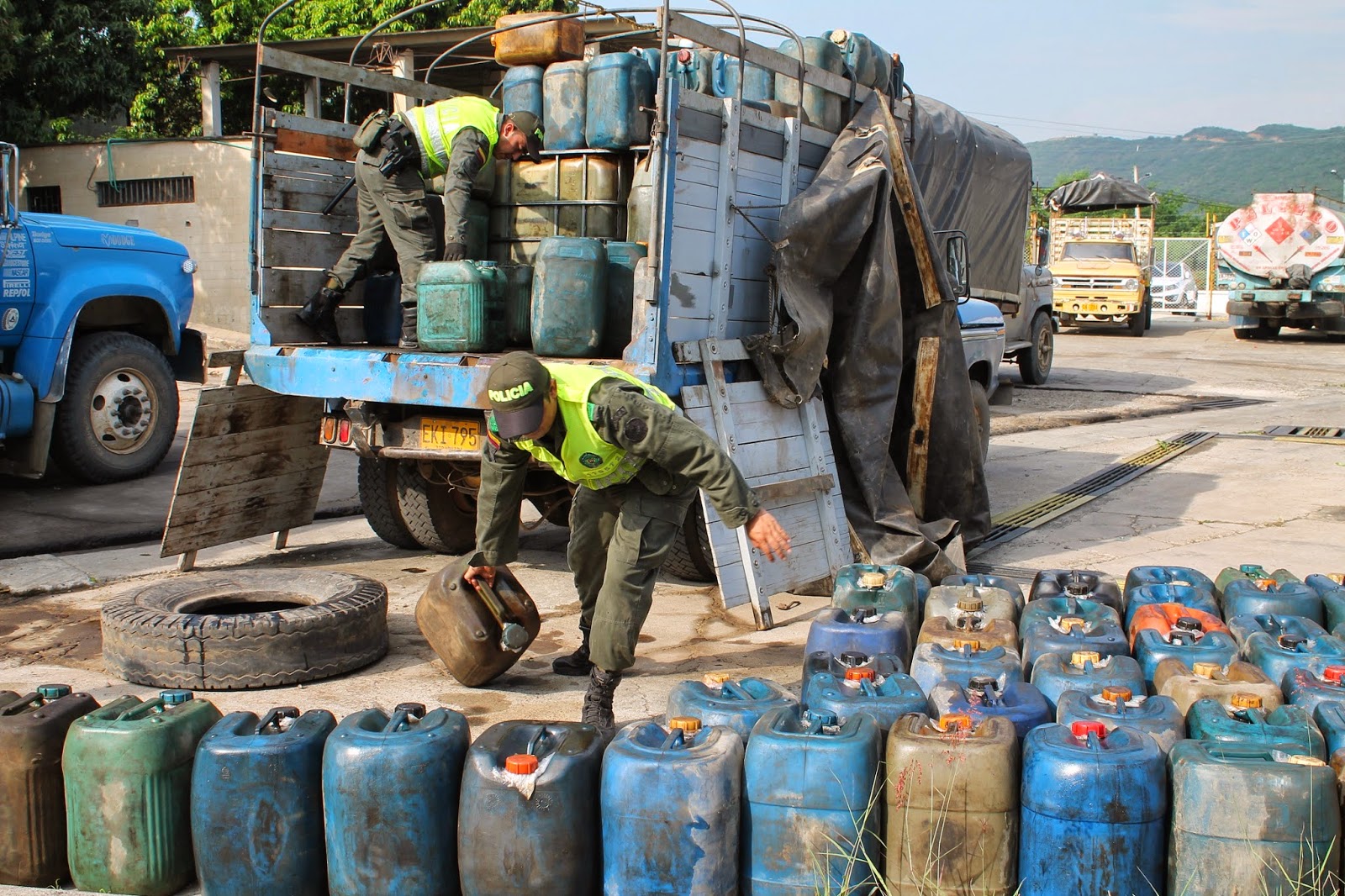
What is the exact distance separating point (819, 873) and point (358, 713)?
130 cm

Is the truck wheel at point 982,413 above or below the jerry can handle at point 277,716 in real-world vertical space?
above

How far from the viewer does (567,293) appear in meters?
6.17

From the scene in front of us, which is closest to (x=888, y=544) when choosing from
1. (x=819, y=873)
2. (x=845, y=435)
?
(x=845, y=435)

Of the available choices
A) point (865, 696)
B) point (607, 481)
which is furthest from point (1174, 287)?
point (865, 696)

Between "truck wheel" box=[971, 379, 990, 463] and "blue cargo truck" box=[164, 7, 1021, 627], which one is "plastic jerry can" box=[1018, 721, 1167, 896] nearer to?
"blue cargo truck" box=[164, 7, 1021, 627]

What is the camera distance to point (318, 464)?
741cm

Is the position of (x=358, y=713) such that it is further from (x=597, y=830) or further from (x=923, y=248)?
(x=923, y=248)

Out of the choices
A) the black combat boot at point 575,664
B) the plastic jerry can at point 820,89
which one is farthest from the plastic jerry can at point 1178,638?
the plastic jerry can at point 820,89

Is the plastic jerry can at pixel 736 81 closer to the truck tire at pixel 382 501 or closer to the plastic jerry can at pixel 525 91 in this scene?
the plastic jerry can at pixel 525 91

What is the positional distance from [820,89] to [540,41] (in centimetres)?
162

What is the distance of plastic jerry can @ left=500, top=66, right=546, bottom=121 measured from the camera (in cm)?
722

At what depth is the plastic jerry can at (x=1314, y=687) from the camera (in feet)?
11.3

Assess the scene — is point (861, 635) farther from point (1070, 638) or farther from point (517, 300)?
point (517, 300)

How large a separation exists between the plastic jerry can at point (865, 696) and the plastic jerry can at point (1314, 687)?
104 centimetres
